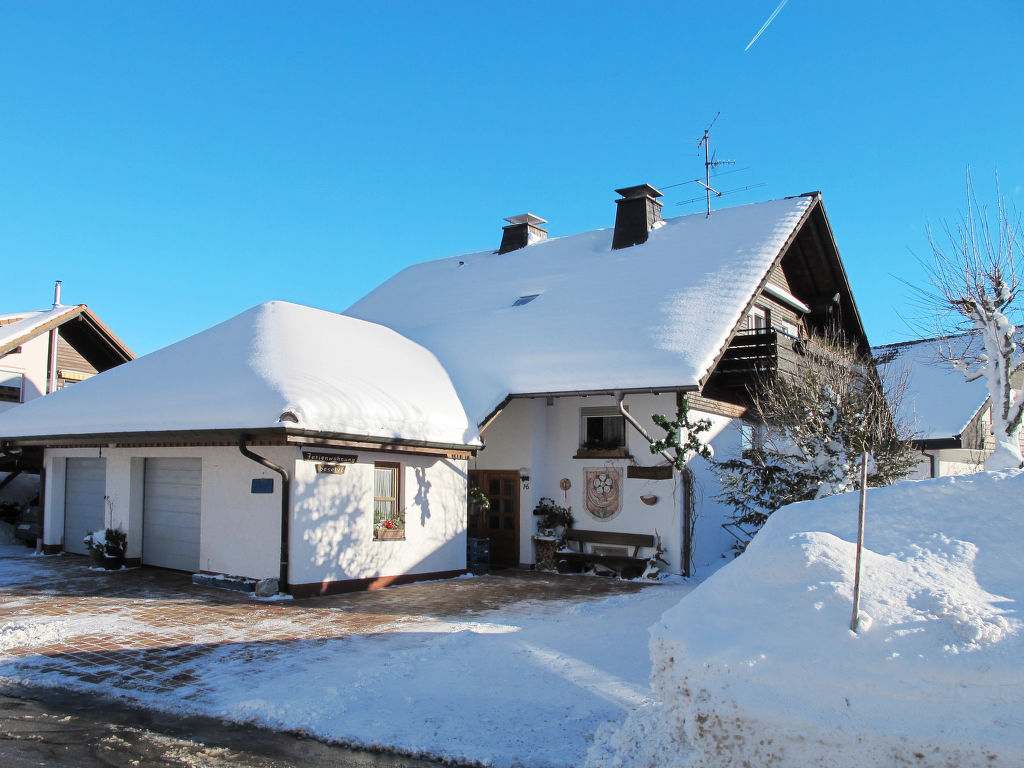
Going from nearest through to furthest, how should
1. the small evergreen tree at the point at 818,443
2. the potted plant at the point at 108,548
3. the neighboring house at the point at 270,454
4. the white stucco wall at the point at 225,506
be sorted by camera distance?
the neighboring house at the point at 270,454
the white stucco wall at the point at 225,506
the small evergreen tree at the point at 818,443
the potted plant at the point at 108,548

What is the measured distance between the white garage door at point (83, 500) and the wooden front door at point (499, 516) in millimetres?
7106

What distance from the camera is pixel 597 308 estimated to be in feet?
54.5

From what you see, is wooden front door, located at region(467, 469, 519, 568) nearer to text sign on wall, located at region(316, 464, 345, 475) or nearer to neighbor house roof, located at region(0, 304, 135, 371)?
text sign on wall, located at region(316, 464, 345, 475)

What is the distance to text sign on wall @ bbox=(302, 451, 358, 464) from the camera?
1198 cm

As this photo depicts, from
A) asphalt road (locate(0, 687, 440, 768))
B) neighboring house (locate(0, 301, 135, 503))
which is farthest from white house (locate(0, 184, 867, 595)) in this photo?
neighboring house (locate(0, 301, 135, 503))

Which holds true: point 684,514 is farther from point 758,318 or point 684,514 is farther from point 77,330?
point 77,330

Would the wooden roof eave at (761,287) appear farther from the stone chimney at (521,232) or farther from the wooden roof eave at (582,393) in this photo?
the stone chimney at (521,232)

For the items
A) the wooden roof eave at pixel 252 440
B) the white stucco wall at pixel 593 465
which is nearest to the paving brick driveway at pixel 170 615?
the white stucco wall at pixel 593 465

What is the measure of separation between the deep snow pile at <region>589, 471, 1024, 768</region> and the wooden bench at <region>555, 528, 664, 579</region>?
841 centimetres

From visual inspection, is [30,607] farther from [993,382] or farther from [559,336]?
[993,382]

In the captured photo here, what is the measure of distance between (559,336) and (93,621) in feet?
31.1

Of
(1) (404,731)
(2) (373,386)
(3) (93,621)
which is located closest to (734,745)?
(1) (404,731)

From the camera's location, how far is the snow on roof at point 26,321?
21453mm

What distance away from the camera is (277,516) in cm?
1198
